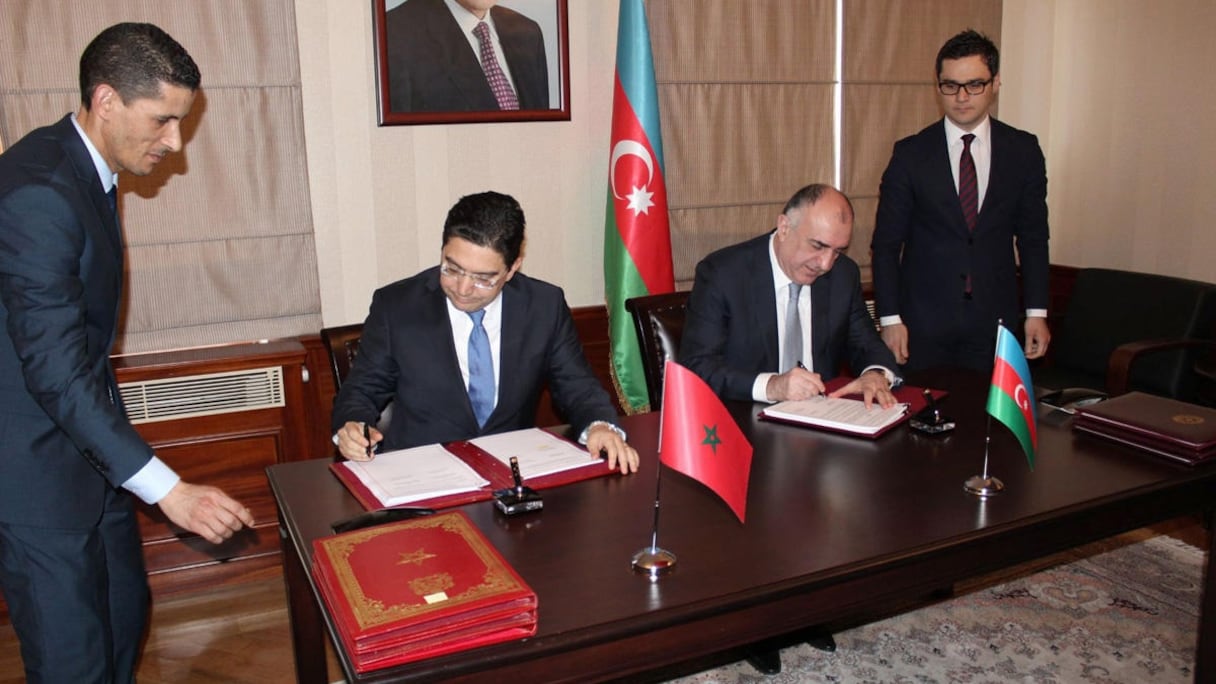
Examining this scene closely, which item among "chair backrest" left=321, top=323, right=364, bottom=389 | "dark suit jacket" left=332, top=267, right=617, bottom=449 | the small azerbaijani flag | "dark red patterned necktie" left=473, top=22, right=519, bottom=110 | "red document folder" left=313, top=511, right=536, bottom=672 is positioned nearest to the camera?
"red document folder" left=313, top=511, right=536, bottom=672

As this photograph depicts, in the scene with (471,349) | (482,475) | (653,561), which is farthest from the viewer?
(471,349)

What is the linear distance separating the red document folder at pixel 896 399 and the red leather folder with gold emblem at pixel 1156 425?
0.36 m

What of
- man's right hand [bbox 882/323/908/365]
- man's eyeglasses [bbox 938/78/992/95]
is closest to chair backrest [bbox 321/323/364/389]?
man's right hand [bbox 882/323/908/365]

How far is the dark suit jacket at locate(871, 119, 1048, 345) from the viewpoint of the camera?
3.38 meters

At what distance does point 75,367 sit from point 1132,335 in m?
3.73

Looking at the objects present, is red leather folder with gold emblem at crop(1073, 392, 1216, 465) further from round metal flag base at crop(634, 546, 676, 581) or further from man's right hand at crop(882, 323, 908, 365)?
round metal flag base at crop(634, 546, 676, 581)

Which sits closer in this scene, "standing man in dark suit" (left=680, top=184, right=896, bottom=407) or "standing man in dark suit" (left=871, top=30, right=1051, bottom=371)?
"standing man in dark suit" (left=680, top=184, right=896, bottom=407)

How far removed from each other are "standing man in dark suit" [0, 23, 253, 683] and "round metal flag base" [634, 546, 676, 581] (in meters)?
0.74

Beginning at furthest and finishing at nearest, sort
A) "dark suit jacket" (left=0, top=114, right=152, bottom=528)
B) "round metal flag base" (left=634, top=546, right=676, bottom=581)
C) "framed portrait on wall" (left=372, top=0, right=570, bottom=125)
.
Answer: "framed portrait on wall" (left=372, top=0, right=570, bottom=125) < "dark suit jacket" (left=0, top=114, right=152, bottom=528) < "round metal flag base" (left=634, top=546, right=676, bottom=581)

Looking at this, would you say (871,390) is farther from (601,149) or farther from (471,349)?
(601,149)

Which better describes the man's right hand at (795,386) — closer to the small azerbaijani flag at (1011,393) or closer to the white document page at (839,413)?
the white document page at (839,413)

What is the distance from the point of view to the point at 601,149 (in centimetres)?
399

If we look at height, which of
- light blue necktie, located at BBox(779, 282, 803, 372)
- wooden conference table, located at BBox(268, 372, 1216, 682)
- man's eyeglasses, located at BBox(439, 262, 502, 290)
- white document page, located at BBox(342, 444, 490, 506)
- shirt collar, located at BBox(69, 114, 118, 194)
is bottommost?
wooden conference table, located at BBox(268, 372, 1216, 682)

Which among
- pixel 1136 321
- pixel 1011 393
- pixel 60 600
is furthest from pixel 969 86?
pixel 60 600
